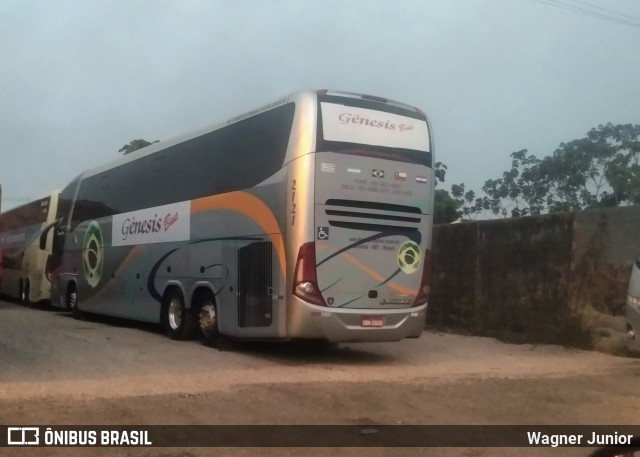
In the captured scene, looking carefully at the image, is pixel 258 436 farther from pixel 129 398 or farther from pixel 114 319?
pixel 114 319

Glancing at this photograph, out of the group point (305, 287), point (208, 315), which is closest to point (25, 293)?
point (208, 315)

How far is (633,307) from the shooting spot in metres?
10.2

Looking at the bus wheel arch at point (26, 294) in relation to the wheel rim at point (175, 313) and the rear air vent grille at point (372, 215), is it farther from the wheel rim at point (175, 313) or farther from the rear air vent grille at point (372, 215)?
the rear air vent grille at point (372, 215)

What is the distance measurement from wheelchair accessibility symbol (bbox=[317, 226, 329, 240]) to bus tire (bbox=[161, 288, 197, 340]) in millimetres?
3872

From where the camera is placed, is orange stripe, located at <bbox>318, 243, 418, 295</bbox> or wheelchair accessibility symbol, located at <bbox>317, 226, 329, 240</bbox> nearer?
wheelchair accessibility symbol, located at <bbox>317, 226, 329, 240</bbox>

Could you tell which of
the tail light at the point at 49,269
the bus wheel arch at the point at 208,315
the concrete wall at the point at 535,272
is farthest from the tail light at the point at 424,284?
the tail light at the point at 49,269

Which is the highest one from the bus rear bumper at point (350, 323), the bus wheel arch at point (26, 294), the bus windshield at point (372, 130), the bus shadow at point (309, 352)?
the bus windshield at point (372, 130)

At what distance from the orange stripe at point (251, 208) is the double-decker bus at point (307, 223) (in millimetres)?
22

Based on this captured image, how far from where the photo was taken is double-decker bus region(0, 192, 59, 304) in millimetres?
21438

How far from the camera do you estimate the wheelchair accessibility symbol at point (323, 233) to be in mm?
10523

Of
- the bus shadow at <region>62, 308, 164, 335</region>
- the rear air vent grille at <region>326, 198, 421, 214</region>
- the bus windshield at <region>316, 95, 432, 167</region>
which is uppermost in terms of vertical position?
the bus windshield at <region>316, 95, 432, 167</region>

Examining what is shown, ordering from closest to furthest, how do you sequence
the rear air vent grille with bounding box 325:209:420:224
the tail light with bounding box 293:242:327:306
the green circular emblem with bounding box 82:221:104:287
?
the tail light with bounding box 293:242:327:306, the rear air vent grille with bounding box 325:209:420:224, the green circular emblem with bounding box 82:221:104:287

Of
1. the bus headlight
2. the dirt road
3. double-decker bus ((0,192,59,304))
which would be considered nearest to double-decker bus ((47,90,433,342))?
the bus headlight

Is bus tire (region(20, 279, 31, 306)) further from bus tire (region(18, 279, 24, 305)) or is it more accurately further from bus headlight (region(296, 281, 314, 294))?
bus headlight (region(296, 281, 314, 294))
